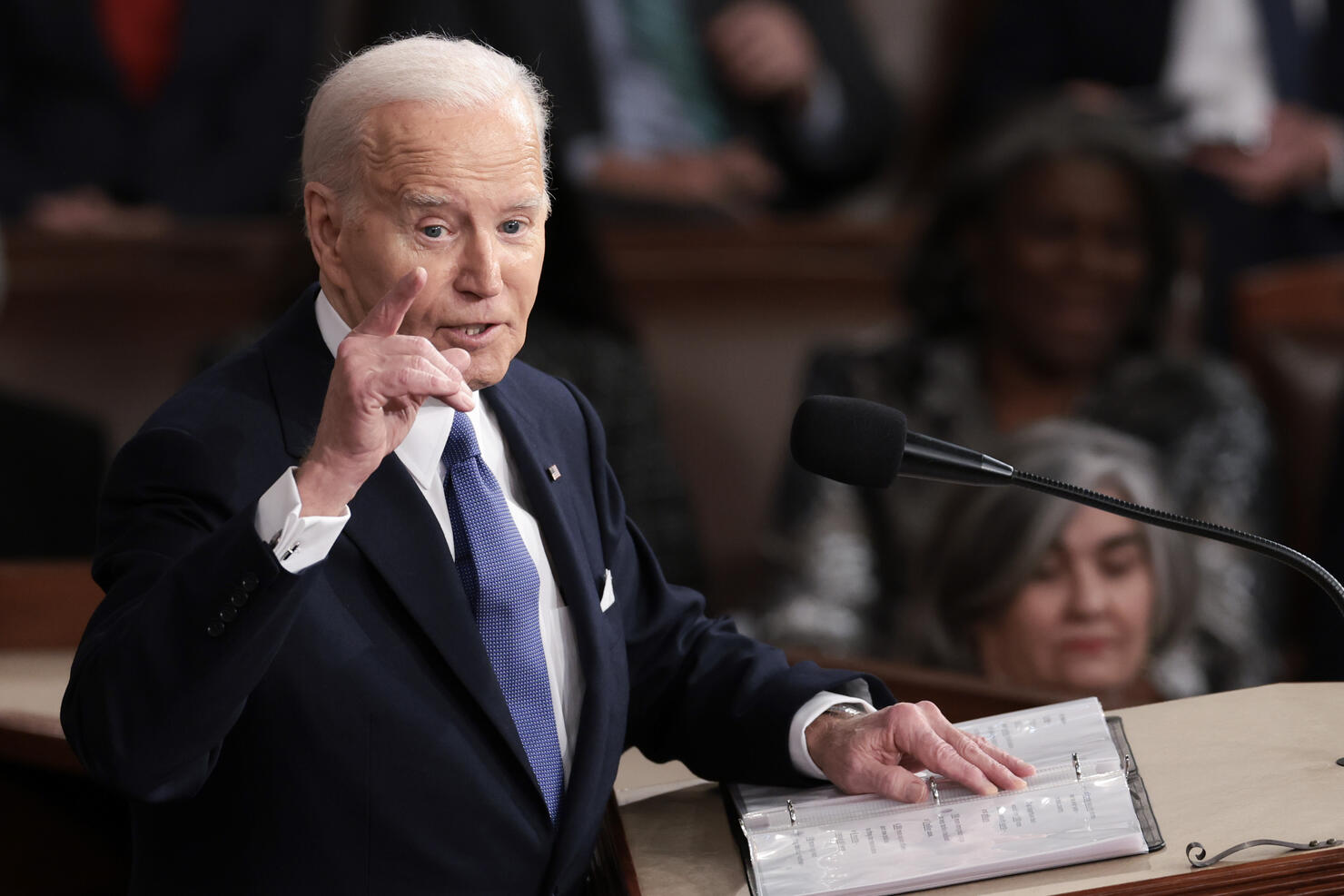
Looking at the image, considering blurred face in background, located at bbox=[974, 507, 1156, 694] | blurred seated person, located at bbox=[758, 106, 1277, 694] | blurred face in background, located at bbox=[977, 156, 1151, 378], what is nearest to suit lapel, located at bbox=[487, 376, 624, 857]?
blurred face in background, located at bbox=[974, 507, 1156, 694]

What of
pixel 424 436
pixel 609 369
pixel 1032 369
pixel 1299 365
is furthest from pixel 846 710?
pixel 1299 365

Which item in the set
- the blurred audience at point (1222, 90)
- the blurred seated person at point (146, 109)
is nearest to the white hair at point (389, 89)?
the blurred seated person at point (146, 109)

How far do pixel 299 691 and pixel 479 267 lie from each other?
30 centimetres

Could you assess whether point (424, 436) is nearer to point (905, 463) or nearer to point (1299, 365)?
point (905, 463)

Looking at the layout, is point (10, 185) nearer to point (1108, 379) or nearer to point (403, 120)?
point (1108, 379)

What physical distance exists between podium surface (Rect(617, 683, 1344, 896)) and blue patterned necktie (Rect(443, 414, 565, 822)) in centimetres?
12

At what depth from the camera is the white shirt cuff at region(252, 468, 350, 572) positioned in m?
1.03

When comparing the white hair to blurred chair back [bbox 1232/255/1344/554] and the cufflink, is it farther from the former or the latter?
blurred chair back [bbox 1232/255/1344/554]

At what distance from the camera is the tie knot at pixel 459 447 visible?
4.01 feet

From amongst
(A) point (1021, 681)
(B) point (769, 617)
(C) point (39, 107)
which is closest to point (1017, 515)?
(A) point (1021, 681)

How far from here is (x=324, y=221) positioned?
118 cm

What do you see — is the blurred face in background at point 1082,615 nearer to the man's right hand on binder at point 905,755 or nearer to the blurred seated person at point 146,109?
the man's right hand on binder at point 905,755

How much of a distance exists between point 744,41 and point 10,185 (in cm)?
151

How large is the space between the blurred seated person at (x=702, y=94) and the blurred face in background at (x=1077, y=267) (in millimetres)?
709
